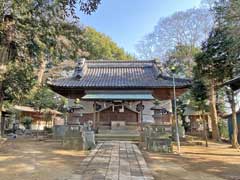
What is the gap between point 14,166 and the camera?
6.37 meters

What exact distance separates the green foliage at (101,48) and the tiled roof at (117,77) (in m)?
9.91

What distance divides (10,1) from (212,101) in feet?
45.9

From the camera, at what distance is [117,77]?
17.1m

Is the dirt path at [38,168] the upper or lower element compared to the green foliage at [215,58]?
lower

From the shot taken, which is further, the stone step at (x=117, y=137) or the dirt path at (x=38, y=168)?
the stone step at (x=117, y=137)

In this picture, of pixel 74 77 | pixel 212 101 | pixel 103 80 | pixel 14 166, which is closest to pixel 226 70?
pixel 212 101

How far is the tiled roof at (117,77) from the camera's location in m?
15.1

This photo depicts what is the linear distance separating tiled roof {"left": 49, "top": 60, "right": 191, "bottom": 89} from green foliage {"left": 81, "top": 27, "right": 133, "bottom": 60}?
32.5 feet

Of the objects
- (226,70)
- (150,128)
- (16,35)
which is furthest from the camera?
(226,70)

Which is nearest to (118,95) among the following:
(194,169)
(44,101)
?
(194,169)

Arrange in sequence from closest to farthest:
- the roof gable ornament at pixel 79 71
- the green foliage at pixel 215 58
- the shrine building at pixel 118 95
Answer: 1. the green foliage at pixel 215 58
2. the shrine building at pixel 118 95
3. the roof gable ornament at pixel 79 71

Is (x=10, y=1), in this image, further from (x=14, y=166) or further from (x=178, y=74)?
(x=178, y=74)

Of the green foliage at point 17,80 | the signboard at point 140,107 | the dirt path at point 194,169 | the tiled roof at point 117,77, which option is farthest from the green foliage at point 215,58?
the green foliage at point 17,80

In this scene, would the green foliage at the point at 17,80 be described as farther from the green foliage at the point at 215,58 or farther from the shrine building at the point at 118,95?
the green foliage at the point at 215,58
